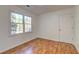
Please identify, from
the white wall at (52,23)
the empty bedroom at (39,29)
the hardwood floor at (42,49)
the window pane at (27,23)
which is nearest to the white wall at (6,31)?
the empty bedroom at (39,29)

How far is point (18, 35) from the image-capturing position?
517cm

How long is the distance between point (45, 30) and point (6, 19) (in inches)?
158

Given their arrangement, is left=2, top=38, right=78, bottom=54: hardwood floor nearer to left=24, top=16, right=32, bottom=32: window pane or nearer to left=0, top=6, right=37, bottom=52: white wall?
left=0, top=6, right=37, bottom=52: white wall

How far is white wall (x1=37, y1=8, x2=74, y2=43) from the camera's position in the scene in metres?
6.31

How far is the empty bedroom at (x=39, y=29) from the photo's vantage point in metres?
4.23

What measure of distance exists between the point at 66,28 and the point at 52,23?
1.17 meters

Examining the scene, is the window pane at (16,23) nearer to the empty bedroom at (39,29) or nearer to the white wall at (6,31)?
the empty bedroom at (39,29)

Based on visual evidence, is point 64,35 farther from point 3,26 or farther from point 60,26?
point 3,26

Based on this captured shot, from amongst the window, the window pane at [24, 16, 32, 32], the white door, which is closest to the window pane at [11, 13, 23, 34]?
the window

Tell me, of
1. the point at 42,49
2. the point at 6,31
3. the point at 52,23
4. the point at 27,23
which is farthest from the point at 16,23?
the point at 52,23

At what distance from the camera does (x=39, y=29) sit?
8102mm
